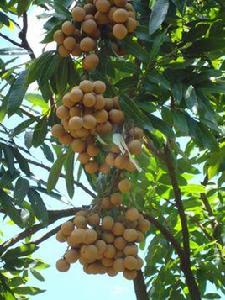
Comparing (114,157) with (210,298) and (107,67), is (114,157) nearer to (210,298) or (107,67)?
(107,67)

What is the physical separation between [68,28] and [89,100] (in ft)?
0.91

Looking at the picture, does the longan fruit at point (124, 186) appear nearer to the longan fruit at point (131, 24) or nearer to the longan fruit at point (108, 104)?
the longan fruit at point (108, 104)

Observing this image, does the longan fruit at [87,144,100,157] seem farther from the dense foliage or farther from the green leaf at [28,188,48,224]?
the green leaf at [28,188,48,224]

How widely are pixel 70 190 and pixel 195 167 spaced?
0.82 meters

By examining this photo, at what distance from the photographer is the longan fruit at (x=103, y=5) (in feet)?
5.42

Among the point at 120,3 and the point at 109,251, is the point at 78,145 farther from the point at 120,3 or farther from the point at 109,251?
the point at 120,3

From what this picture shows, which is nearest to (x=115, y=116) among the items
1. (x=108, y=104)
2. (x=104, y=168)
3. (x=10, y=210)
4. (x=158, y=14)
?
(x=108, y=104)

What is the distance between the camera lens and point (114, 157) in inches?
59.4

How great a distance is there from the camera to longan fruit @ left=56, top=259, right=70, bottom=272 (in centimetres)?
158

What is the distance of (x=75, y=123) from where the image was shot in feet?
4.74

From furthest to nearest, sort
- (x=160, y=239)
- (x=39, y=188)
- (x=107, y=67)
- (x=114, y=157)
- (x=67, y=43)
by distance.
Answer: (x=160, y=239) → (x=39, y=188) → (x=107, y=67) → (x=67, y=43) → (x=114, y=157)

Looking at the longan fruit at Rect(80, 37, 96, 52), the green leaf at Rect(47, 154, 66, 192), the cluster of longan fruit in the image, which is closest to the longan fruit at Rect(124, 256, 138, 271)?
the cluster of longan fruit

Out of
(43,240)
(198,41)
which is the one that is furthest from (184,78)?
(43,240)

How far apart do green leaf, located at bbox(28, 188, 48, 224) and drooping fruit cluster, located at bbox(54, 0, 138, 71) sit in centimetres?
85
